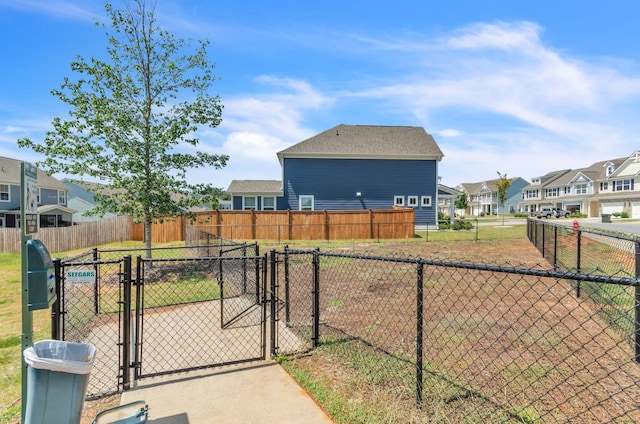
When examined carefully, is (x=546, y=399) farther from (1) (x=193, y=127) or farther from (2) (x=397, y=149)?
(2) (x=397, y=149)

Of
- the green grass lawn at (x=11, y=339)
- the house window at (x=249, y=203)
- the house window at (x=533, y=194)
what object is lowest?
the green grass lawn at (x=11, y=339)

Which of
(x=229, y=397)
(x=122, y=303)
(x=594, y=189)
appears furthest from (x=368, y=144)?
(x=594, y=189)

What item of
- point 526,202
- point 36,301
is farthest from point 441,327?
point 526,202

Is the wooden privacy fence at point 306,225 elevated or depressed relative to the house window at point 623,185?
depressed

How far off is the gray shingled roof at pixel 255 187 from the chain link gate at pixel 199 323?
61.3 feet

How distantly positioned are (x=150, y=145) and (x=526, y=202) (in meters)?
69.3

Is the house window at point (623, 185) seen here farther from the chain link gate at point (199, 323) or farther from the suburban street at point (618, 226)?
the chain link gate at point (199, 323)

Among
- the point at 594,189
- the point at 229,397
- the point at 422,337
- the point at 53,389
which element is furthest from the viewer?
the point at 594,189

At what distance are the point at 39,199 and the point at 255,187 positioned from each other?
72.1ft

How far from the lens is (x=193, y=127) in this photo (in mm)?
11625

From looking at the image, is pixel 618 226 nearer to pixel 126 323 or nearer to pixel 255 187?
pixel 255 187

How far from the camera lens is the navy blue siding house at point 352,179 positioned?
2709 centimetres

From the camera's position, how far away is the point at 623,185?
150ft

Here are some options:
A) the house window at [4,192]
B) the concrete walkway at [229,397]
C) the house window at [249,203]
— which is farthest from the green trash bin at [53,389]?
the house window at [4,192]
